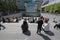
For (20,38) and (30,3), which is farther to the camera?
(30,3)

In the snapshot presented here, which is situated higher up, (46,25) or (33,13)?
(46,25)

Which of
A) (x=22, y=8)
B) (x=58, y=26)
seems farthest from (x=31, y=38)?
(x=22, y=8)

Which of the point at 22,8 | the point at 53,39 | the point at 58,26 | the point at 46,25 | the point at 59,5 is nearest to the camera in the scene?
the point at 53,39

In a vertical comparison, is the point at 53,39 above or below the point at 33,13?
above

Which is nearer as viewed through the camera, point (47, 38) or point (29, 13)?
point (47, 38)

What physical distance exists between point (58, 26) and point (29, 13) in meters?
73.6

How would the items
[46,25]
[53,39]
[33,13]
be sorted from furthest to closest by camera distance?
[33,13]
[46,25]
[53,39]

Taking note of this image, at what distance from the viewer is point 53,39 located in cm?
1500

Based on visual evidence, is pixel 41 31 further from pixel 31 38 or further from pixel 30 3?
pixel 30 3

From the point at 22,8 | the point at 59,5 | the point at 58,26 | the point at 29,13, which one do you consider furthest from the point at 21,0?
the point at 58,26

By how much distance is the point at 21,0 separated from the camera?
468ft

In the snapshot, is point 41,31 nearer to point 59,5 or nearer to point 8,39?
point 8,39

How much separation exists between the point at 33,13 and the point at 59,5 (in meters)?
17.3

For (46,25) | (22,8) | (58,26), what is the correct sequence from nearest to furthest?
(46,25) → (58,26) → (22,8)
